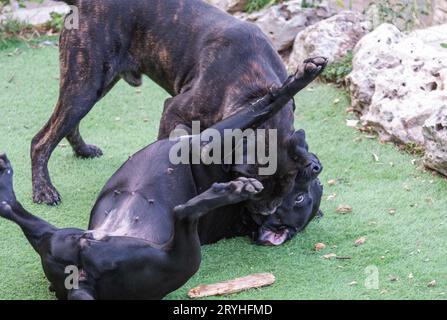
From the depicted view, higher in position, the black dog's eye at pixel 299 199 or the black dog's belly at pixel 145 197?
the black dog's belly at pixel 145 197

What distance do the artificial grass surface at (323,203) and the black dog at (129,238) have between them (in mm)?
363

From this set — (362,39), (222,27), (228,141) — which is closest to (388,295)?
(228,141)

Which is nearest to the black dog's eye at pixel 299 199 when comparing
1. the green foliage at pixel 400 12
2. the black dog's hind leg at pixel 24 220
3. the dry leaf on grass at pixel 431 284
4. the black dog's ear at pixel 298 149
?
the black dog's ear at pixel 298 149

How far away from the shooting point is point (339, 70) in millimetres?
7000

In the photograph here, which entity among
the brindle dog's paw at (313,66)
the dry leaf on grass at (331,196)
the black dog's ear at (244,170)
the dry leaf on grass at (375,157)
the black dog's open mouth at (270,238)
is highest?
the brindle dog's paw at (313,66)

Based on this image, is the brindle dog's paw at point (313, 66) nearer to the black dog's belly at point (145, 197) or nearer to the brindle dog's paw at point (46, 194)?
the black dog's belly at point (145, 197)

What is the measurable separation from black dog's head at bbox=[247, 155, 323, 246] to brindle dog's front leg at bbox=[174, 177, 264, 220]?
1.05 m

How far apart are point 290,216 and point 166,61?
1.24 meters

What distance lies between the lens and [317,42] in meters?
7.17

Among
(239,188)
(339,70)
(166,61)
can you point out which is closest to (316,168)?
(239,188)

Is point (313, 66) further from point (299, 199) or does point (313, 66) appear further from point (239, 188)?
point (239, 188)

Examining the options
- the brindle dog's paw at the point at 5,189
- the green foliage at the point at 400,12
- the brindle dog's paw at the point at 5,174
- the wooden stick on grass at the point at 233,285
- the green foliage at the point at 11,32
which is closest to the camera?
the brindle dog's paw at the point at 5,189

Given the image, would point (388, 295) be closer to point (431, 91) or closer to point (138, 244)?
point (138, 244)

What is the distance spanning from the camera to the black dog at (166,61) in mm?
4723
